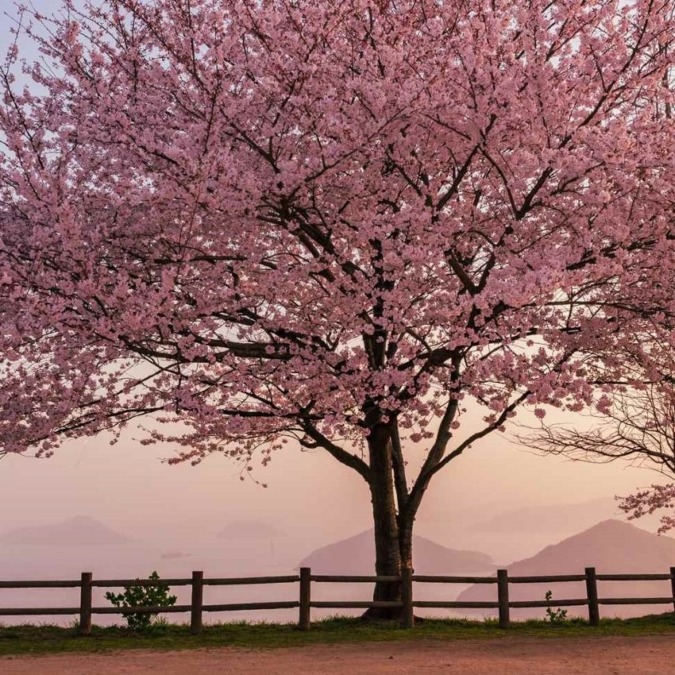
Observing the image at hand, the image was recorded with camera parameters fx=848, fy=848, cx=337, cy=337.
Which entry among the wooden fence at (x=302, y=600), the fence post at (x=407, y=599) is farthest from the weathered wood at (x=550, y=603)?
the fence post at (x=407, y=599)

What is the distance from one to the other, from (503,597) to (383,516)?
9.72 ft

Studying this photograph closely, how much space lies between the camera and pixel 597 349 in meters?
16.2

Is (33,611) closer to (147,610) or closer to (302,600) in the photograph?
(147,610)

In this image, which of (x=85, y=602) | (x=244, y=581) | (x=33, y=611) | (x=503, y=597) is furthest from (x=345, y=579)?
(x=33, y=611)

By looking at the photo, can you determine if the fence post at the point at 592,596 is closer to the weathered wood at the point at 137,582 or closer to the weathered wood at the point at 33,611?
the weathered wood at the point at 137,582

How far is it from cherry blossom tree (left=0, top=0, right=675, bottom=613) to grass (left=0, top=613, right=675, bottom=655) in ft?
4.76

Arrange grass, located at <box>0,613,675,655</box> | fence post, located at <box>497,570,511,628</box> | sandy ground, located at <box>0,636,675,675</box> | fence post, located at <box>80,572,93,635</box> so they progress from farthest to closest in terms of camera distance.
→ fence post, located at <box>497,570,511,628</box> → fence post, located at <box>80,572,93,635</box> → grass, located at <box>0,613,675,655</box> → sandy ground, located at <box>0,636,675,675</box>

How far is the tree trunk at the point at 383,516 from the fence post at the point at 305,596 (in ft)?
5.57

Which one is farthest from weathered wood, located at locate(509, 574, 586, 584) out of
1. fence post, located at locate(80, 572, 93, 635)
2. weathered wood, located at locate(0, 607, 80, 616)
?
weathered wood, located at locate(0, 607, 80, 616)

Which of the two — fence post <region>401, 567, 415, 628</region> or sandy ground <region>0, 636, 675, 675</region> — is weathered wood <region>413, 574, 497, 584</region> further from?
sandy ground <region>0, 636, 675, 675</region>

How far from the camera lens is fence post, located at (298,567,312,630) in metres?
16.5

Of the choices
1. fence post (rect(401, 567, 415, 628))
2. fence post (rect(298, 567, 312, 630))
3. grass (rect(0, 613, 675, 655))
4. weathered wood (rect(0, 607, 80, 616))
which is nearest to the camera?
grass (rect(0, 613, 675, 655))

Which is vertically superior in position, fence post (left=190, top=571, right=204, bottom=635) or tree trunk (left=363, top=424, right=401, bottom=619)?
tree trunk (left=363, top=424, right=401, bottom=619)

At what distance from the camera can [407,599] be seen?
1686 centimetres
